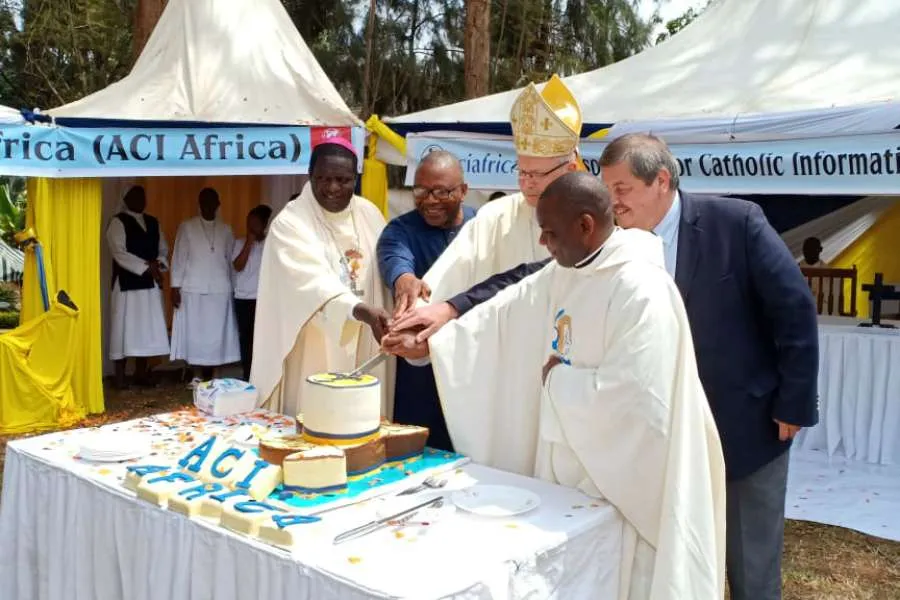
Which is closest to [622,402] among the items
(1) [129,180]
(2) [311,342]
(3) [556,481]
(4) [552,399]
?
(4) [552,399]

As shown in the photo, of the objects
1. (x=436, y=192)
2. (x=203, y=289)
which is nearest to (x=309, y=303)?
(x=436, y=192)

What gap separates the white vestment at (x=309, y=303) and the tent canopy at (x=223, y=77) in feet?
14.3

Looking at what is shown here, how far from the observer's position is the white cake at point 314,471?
229 centimetres

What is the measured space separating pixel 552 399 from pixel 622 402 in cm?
21

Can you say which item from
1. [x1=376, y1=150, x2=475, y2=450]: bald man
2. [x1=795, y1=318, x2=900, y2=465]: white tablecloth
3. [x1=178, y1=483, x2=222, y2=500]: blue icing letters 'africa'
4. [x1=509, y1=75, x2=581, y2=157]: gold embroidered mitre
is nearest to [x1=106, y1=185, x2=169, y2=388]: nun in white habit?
[x1=376, y1=150, x2=475, y2=450]: bald man

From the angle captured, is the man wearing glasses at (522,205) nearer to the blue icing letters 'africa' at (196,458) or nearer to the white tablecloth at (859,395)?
the blue icing letters 'africa' at (196,458)

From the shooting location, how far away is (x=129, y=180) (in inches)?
363

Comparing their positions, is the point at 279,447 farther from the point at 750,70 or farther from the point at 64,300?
the point at 750,70

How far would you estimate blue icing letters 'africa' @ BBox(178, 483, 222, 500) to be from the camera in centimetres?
226

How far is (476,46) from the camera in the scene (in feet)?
40.5

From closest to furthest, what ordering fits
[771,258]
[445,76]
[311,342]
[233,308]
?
[771,258] < [311,342] < [233,308] < [445,76]

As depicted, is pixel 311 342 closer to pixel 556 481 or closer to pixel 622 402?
pixel 556 481

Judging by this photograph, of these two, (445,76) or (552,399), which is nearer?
(552,399)

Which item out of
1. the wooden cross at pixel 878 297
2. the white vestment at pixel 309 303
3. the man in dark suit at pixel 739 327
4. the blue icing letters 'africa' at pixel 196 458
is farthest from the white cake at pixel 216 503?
the wooden cross at pixel 878 297
